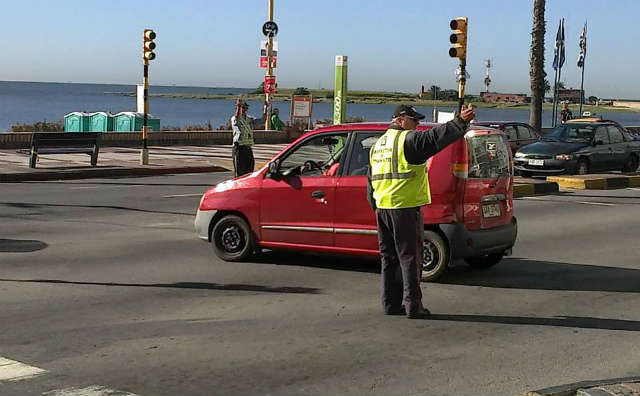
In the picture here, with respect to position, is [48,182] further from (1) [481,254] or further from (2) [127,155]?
(1) [481,254]

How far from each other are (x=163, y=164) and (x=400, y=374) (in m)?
19.4

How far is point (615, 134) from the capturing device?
25.7 m

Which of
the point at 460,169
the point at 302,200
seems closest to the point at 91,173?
the point at 302,200

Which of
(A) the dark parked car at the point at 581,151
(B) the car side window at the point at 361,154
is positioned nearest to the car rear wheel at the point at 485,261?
(B) the car side window at the point at 361,154

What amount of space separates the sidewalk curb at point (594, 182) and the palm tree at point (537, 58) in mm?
13065

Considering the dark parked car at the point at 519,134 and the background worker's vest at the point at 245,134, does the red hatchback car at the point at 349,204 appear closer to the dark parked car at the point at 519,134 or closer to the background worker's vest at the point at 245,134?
the background worker's vest at the point at 245,134

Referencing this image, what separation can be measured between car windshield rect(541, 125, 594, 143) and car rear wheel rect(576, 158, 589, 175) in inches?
27.6

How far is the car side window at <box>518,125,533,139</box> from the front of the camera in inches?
1045

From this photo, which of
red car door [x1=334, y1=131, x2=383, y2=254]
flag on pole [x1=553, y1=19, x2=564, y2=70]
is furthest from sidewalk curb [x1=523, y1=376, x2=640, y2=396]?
flag on pole [x1=553, y1=19, x2=564, y2=70]

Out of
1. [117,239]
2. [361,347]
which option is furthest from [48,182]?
[361,347]

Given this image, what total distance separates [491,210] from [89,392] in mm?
5165

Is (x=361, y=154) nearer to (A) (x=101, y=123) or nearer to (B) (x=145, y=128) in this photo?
(B) (x=145, y=128)

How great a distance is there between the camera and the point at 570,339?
727 cm

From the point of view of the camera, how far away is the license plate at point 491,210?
9600 mm
